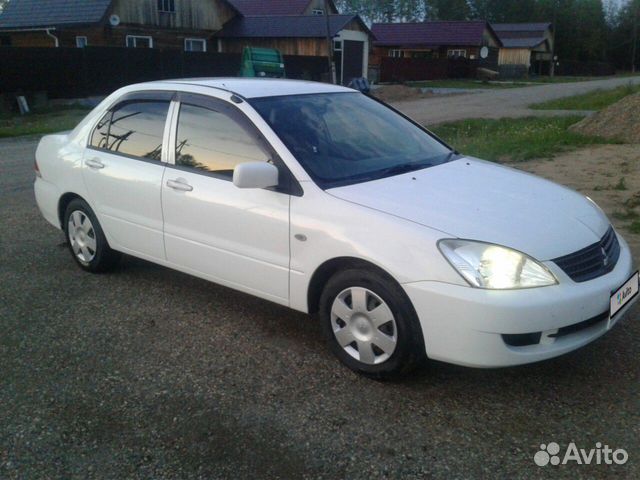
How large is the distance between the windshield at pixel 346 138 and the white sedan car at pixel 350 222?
0.05 feet

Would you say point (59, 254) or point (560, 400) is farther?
point (59, 254)

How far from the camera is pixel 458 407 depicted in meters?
3.53

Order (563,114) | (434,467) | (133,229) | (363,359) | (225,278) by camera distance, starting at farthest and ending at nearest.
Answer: (563,114) → (133,229) → (225,278) → (363,359) → (434,467)

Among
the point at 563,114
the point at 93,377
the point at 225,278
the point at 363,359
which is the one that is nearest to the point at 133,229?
the point at 225,278

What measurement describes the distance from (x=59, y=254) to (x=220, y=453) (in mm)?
3769

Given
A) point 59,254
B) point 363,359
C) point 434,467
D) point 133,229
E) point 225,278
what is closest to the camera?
point 434,467

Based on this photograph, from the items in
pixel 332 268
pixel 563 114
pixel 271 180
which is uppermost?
pixel 271 180

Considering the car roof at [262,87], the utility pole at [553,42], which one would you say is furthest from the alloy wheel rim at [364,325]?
Answer: the utility pole at [553,42]

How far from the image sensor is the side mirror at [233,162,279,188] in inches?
154

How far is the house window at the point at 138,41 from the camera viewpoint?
31812 mm

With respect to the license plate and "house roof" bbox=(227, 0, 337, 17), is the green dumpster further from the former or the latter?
the license plate

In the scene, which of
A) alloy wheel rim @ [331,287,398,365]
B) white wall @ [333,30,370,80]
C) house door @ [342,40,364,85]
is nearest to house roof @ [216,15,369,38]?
white wall @ [333,30,370,80]

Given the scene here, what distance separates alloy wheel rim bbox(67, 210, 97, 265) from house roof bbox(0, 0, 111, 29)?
26791 mm

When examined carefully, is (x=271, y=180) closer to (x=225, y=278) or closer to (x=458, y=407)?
(x=225, y=278)
